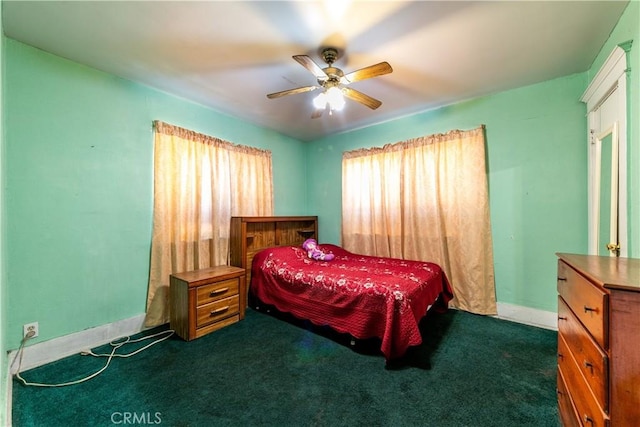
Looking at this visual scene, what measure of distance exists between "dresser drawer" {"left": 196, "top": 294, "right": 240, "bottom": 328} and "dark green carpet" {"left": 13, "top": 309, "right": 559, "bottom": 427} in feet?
0.60

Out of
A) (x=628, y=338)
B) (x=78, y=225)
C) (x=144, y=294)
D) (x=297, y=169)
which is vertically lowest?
(x=144, y=294)

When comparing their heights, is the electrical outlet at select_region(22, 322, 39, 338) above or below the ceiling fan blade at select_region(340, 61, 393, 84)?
below

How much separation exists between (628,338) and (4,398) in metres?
3.12

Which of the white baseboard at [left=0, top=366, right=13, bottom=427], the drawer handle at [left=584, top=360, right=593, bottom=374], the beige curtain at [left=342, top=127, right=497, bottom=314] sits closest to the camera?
the drawer handle at [left=584, top=360, right=593, bottom=374]

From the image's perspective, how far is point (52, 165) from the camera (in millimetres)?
2037

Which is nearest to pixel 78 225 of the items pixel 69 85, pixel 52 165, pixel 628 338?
pixel 52 165

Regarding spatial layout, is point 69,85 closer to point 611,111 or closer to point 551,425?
point 551,425

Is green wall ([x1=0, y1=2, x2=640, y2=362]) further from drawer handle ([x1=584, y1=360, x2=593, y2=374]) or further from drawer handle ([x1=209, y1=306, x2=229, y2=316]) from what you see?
drawer handle ([x1=584, y1=360, x2=593, y2=374])

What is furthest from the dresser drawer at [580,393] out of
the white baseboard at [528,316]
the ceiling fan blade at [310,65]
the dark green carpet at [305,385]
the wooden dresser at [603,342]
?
the ceiling fan blade at [310,65]

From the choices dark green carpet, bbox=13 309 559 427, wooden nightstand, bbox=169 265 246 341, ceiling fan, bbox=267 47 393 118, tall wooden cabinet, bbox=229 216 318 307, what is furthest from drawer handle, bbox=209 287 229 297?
ceiling fan, bbox=267 47 393 118

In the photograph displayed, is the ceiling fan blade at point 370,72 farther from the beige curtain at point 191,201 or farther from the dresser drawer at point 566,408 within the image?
the dresser drawer at point 566,408

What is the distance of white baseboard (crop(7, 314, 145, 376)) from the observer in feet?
6.18

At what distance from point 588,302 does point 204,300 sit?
2.72m

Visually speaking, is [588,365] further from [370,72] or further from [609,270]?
[370,72]
